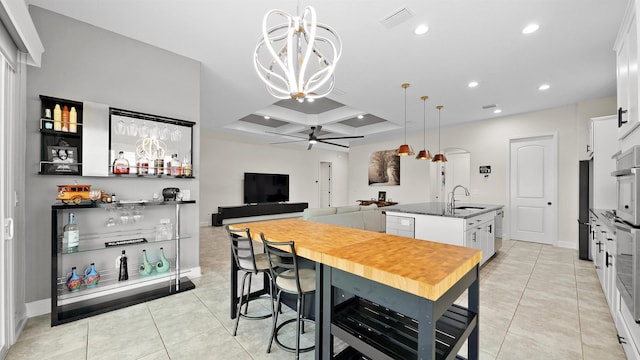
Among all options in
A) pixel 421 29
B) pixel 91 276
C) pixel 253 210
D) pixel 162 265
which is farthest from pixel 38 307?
pixel 253 210

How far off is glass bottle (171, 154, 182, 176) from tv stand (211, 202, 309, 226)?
4.25 m

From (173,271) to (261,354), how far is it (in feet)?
5.83

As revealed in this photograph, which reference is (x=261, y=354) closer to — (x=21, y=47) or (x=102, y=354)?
(x=102, y=354)

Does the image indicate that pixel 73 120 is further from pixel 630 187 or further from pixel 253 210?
pixel 253 210

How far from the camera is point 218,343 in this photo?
191 centimetres

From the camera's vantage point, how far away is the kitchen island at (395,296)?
3.43ft

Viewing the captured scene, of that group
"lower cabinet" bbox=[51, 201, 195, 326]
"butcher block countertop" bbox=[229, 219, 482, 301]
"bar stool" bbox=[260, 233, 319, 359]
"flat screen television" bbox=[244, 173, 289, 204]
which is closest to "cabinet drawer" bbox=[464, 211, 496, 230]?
"butcher block countertop" bbox=[229, 219, 482, 301]

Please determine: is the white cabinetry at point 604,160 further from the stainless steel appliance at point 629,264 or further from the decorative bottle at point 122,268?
the decorative bottle at point 122,268

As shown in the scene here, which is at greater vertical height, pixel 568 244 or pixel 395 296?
pixel 395 296

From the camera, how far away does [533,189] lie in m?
5.29

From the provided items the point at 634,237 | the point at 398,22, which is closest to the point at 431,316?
the point at 634,237

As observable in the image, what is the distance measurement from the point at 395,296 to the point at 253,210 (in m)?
7.01

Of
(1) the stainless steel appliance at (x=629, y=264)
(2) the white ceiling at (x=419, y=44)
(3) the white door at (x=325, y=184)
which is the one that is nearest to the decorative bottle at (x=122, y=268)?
(2) the white ceiling at (x=419, y=44)

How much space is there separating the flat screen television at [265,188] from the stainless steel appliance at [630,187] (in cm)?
744
